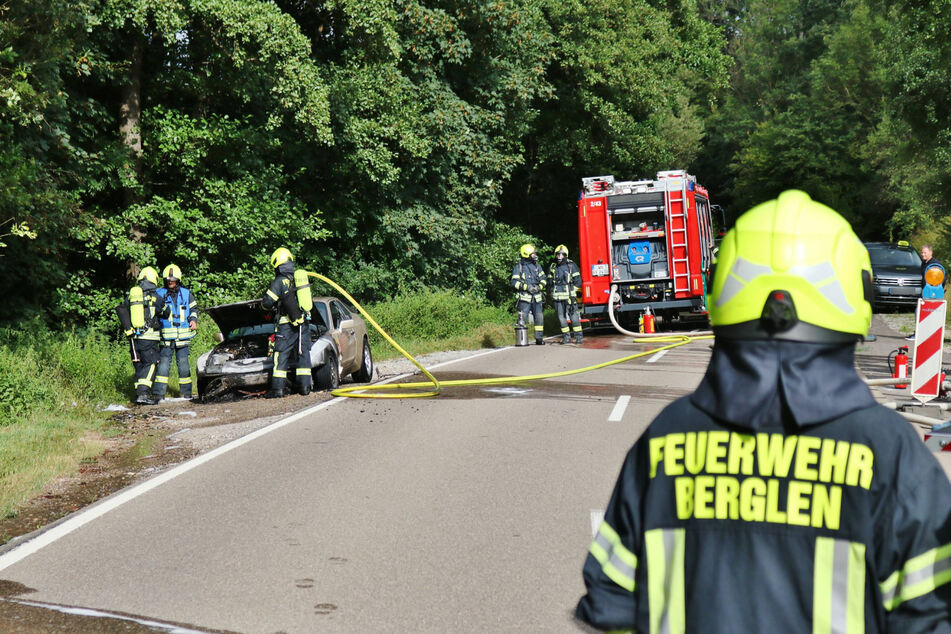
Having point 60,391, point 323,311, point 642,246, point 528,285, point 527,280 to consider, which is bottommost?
point 60,391

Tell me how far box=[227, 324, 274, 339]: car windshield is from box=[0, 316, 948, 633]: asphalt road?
148 inches

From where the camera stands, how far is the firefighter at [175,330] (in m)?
14.4

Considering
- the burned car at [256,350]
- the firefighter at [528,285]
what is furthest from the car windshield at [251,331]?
the firefighter at [528,285]

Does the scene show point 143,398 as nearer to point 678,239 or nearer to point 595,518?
point 595,518

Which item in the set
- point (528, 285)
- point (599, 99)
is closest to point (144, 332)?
point (528, 285)

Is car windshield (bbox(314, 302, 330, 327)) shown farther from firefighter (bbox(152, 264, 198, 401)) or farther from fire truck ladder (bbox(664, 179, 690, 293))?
fire truck ladder (bbox(664, 179, 690, 293))

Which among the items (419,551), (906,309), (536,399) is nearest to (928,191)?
(906,309)

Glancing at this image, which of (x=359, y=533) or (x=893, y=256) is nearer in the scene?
(x=359, y=533)

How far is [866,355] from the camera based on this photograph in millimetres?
17625

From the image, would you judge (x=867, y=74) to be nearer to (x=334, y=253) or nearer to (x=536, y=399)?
(x=334, y=253)

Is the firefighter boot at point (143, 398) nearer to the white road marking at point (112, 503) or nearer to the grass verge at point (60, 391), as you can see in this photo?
the grass verge at point (60, 391)

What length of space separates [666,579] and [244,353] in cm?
1270

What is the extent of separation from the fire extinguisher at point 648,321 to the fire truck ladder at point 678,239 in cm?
75

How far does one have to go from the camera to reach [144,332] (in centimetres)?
1420
